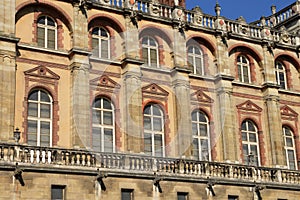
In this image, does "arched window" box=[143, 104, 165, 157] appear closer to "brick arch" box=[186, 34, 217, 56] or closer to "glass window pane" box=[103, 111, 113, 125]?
"glass window pane" box=[103, 111, 113, 125]

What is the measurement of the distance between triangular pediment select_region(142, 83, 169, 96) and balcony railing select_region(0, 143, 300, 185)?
4459 millimetres

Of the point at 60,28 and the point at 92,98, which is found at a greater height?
the point at 60,28

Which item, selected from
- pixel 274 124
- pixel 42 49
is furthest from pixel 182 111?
pixel 42 49

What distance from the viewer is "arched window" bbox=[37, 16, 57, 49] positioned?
1160 inches

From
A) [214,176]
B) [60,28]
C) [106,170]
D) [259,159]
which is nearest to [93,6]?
[60,28]

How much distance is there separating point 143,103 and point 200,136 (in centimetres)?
416

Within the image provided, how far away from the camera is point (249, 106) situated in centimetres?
3531

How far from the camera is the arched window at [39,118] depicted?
27.7m

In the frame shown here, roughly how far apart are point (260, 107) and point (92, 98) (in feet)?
38.8

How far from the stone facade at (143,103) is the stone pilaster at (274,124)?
0.26ft

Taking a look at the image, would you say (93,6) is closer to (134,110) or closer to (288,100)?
(134,110)

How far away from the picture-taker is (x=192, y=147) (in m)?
31.6

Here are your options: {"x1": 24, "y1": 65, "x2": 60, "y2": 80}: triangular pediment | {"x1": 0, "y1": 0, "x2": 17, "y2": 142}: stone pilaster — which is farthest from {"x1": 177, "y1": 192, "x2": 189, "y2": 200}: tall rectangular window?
{"x1": 0, "y1": 0, "x2": 17, "y2": 142}: stone pilaster

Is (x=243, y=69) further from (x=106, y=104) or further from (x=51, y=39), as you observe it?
(x=51, y=39)
